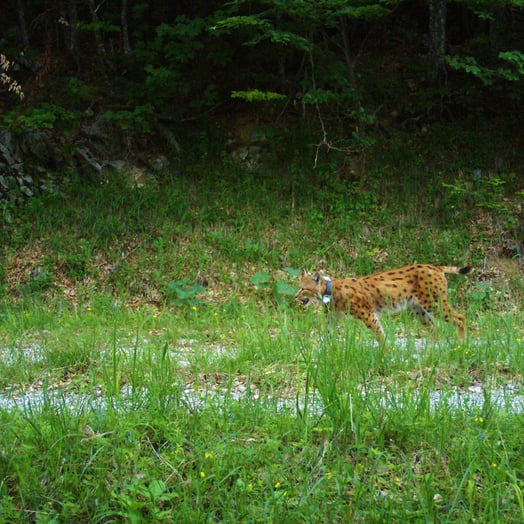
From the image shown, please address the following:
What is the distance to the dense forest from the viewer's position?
1355cm

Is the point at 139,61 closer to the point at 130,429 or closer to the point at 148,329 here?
the point at 148,329

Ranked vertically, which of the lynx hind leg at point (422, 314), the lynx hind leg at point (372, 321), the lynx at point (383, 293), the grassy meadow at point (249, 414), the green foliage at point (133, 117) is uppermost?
the green foliage at point (133, 117)

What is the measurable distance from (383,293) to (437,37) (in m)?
8.62

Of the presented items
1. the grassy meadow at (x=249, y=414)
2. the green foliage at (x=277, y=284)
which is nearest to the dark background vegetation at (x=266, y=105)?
the green foliage at (x=277, y=284)

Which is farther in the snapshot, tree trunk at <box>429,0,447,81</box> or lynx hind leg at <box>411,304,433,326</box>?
tree trunk at <box>429,0,447,81</box>

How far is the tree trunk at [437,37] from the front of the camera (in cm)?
1447

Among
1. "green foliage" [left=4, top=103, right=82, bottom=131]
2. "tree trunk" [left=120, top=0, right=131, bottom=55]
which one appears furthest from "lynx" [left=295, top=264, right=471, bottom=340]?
"tree trunk" [left=120, top=0, right=131, bottom=55]

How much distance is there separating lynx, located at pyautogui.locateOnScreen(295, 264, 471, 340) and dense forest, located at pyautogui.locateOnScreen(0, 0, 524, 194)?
17.0ft

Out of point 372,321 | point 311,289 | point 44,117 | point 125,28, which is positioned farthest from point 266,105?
point 372,321

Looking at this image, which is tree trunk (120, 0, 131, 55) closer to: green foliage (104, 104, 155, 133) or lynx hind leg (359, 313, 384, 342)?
green foliage (104, 104, 155, 133)

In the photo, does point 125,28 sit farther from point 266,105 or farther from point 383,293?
point 383,293

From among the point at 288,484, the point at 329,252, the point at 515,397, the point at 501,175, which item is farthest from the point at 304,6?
the point at 288,484

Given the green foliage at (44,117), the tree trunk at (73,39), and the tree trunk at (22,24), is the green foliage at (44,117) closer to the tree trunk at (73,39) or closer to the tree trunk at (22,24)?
the tree trunk at (73,39)

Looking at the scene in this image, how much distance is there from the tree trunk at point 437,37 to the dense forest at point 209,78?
0.09ft
